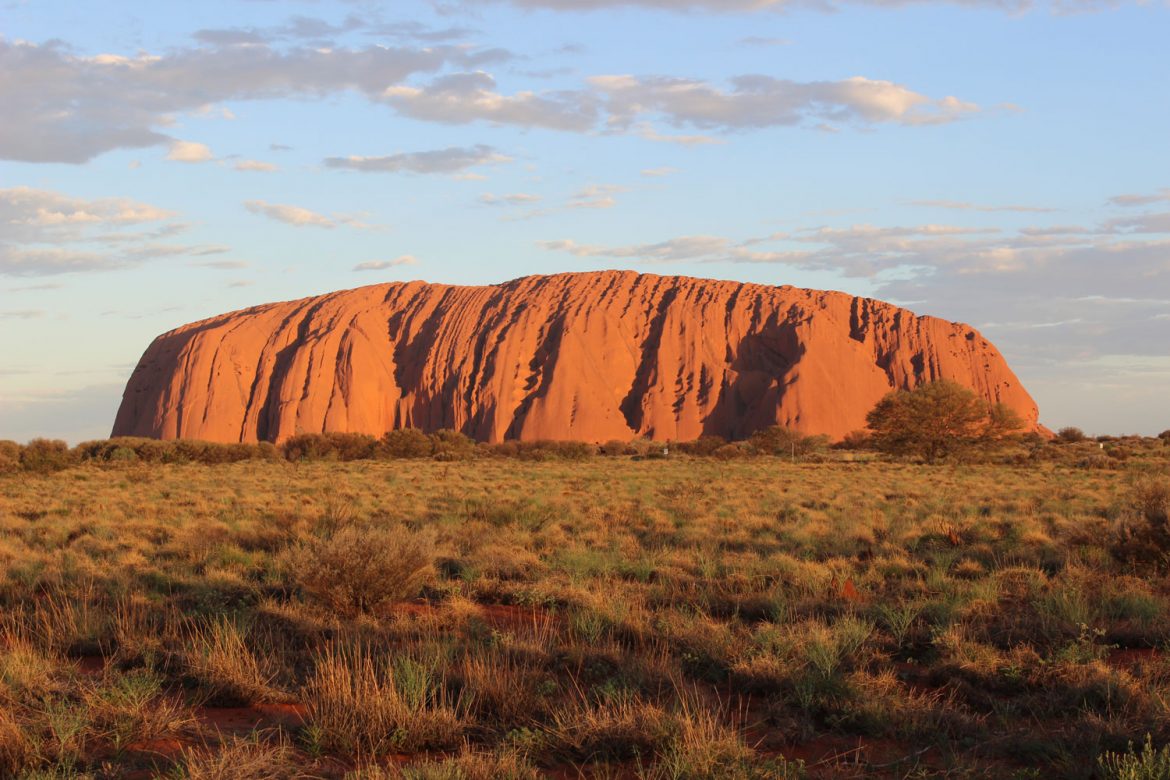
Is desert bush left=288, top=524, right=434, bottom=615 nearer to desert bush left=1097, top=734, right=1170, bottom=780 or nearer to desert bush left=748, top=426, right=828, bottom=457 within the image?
desert bush left=1097, top=734, right=1170, bottom=780

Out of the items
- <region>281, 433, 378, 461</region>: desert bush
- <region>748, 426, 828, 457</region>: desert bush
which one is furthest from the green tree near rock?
<region>281, 433, 378, 461</region>: desert bush

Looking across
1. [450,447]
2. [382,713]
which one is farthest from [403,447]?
[382,713]

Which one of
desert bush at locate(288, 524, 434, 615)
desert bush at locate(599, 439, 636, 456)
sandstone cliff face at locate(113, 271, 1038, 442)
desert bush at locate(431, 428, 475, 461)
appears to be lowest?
desert bush at locate(599, 439, 636, 456)

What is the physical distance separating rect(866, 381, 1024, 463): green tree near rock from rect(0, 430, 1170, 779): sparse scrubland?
93.9 ft

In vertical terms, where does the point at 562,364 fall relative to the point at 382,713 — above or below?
above

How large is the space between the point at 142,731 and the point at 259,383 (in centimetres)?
8126

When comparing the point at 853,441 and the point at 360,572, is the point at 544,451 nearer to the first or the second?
the point at 853,441

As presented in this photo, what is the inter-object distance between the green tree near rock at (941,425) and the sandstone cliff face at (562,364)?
26170 mm

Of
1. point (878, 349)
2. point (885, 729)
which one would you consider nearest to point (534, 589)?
point (885, 729)

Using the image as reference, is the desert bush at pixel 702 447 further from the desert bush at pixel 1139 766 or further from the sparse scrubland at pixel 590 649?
the desert bush at pixel 1139 766

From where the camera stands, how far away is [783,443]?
5994 centimetres

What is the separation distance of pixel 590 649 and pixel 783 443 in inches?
2184

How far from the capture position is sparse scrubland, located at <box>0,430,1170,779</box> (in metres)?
4.36

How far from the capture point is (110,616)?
7074 mm
